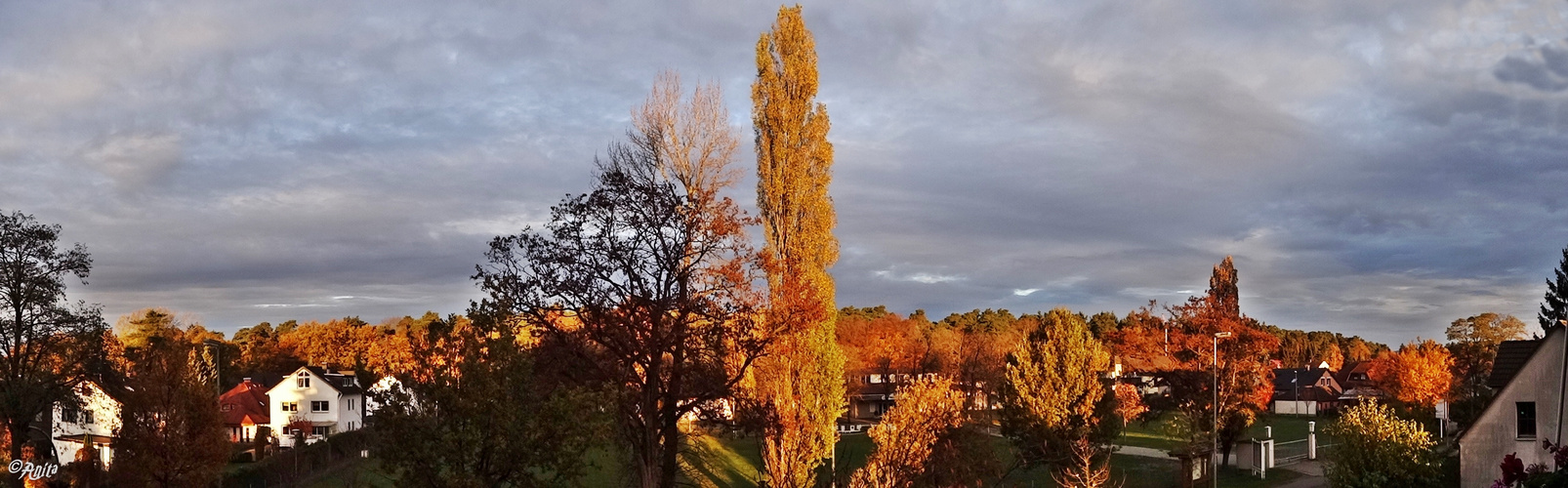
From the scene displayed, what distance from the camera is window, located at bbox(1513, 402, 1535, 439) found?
3297 cm

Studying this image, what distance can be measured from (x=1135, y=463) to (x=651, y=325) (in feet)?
135

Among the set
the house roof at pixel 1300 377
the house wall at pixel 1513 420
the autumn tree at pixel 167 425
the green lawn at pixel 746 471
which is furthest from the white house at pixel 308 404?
the house roof at pixel 1300 377

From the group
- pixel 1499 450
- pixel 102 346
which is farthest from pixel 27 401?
pixel 1499 450

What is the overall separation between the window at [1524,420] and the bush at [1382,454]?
281cm

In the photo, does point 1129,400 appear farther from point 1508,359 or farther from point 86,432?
point 86,432

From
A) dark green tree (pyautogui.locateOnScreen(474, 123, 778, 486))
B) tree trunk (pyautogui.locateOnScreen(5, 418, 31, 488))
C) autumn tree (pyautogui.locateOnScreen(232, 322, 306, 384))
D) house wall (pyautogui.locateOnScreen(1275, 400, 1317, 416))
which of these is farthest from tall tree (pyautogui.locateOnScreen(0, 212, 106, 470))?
house wall (pyautogui.locateOnScreen(1275, 400, 1317, 416))

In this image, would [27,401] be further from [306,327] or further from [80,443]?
[306,327]

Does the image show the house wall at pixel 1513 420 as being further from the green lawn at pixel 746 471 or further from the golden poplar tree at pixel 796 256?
the golden poplar tree at pixel 796 256

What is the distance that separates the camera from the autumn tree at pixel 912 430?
33.1 m

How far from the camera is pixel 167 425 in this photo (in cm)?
3089

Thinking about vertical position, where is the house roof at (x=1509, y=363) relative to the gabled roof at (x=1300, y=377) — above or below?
above

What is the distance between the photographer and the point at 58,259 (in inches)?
1522

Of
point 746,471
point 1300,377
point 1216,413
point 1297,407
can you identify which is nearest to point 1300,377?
point 1300,377

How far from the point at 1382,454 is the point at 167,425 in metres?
36.1
